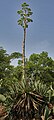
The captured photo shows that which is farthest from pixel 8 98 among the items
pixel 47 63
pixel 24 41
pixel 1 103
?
pixel 47 63

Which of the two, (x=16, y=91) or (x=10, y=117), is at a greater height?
(x=16, y=91)

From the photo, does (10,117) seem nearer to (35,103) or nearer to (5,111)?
(5,111)

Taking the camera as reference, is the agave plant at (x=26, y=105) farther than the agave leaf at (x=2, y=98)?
No

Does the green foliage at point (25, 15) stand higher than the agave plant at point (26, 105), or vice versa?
the green foliage at point (25, 15)

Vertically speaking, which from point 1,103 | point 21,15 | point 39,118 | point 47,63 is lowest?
point 39,118

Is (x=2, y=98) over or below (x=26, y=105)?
over

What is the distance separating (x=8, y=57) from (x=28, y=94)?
92.0 ft

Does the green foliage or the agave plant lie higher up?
the green foliage

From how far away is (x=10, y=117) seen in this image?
59.9ft

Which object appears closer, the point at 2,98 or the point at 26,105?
the point at 26,105

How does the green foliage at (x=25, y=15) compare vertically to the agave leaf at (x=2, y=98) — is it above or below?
above

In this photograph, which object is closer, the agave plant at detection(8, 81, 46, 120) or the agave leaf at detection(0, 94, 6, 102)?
the agave plant at detection(8, 81, 46, 120)

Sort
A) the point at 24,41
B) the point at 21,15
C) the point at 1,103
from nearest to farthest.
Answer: the point at 1,103 → the point at 24,41 → the point at 21,15

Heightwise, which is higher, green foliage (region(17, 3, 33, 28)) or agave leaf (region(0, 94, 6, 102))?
green foliage (region(17, 3, 33, 28))
